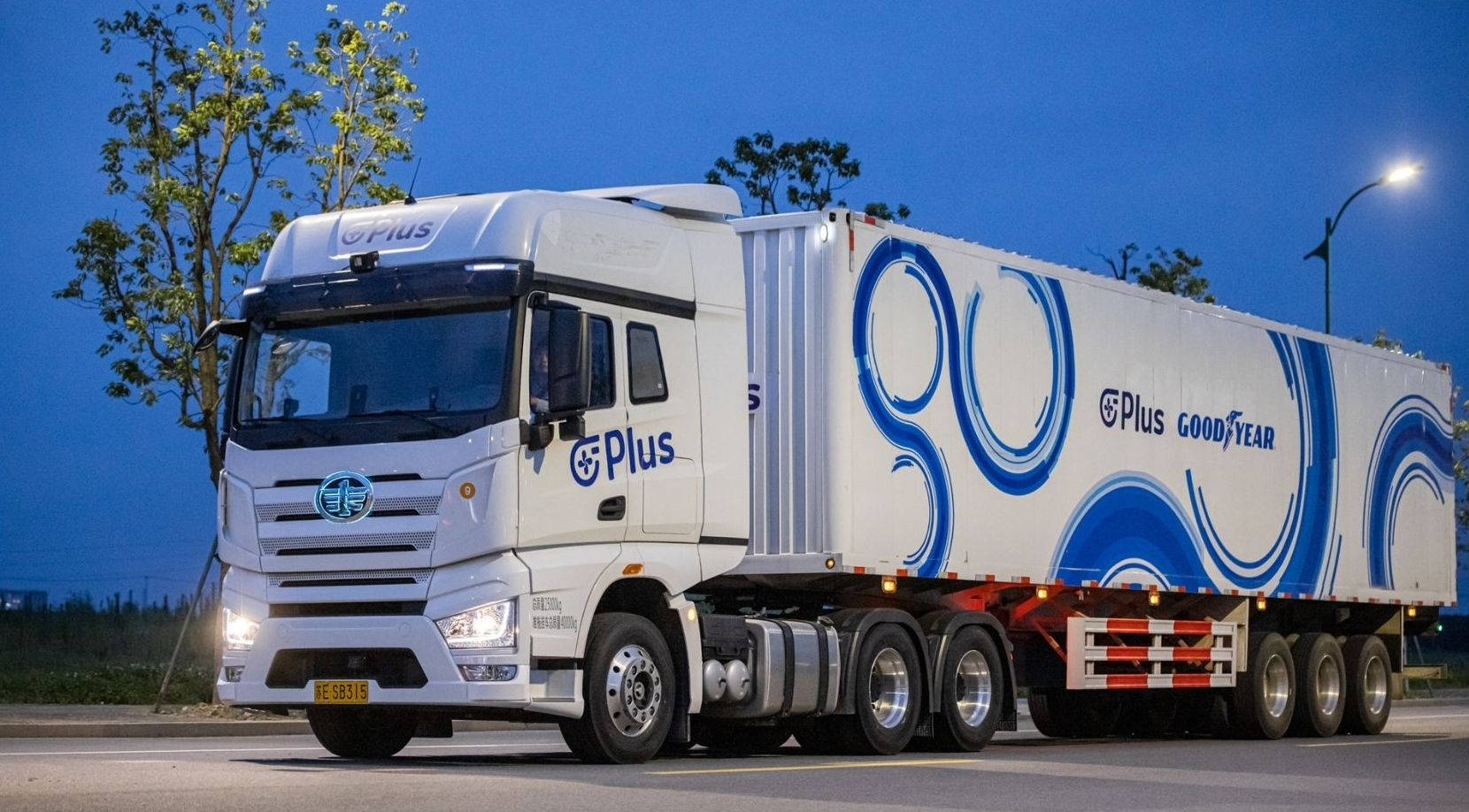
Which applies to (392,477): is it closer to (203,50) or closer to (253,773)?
(253,773)

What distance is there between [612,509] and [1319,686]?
10965mm

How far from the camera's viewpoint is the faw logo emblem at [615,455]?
12922 millimetres

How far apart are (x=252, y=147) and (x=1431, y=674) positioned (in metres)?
14.7

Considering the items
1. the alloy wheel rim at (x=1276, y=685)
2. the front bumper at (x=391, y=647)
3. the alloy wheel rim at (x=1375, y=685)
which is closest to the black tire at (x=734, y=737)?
the front bumper at (x=391, y=647)

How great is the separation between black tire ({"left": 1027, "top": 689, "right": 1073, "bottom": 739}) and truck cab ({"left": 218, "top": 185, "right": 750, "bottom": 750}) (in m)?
7.86

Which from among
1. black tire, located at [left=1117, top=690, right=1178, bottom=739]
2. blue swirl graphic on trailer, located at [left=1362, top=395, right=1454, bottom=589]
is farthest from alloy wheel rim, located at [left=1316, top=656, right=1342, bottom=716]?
black tire, located at [left=1117, top=690, right=1178, bottom=739]

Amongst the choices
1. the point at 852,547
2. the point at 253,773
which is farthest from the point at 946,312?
the point at 253,773

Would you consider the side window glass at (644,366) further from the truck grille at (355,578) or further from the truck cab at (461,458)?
the truck grille at (355,578)

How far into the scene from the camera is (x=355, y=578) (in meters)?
12.8

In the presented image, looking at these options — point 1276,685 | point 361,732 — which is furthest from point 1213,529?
point 361,732

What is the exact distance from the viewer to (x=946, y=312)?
53.0ft

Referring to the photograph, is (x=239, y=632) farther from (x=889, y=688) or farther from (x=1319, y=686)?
(x=1319, y=686)

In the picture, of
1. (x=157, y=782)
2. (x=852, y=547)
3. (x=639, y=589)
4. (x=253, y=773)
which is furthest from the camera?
(x=852, y=547)

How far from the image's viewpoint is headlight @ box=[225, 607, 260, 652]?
13133mm
